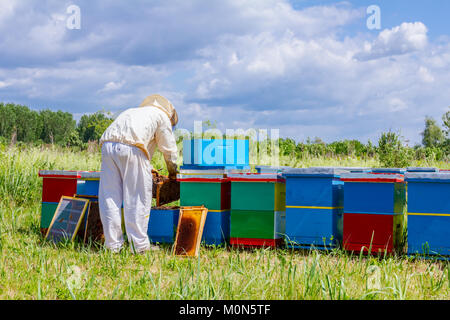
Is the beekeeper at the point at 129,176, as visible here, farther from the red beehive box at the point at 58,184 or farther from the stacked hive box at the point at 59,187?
the red beehive box at the point at 58,184

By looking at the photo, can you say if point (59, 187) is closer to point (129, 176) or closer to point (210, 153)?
point (129, 176)

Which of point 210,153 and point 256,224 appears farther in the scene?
point 210,153

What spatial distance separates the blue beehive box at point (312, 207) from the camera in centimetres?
532

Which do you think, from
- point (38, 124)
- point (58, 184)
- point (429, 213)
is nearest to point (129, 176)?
point (58, 184)

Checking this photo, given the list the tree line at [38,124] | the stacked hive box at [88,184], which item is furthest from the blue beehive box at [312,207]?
the tree line at [38,124]

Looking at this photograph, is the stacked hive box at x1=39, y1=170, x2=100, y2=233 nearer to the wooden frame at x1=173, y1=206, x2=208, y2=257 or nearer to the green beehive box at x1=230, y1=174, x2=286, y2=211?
the wooden frame at x1=173, y1=206, x2=208, y2=257

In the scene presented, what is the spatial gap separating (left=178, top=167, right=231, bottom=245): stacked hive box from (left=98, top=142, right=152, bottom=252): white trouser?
48cm

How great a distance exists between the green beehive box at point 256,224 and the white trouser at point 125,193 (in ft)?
3.37

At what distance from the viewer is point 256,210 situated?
5566mm

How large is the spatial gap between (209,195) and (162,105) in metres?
1.24

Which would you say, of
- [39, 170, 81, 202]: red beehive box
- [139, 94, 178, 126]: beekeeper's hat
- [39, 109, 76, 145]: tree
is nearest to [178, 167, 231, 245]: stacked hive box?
[139, 94, 178, 126]: beekeeper's hat

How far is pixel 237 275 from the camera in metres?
4.36

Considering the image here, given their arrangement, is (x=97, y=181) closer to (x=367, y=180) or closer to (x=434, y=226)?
(x=367, y=180)
